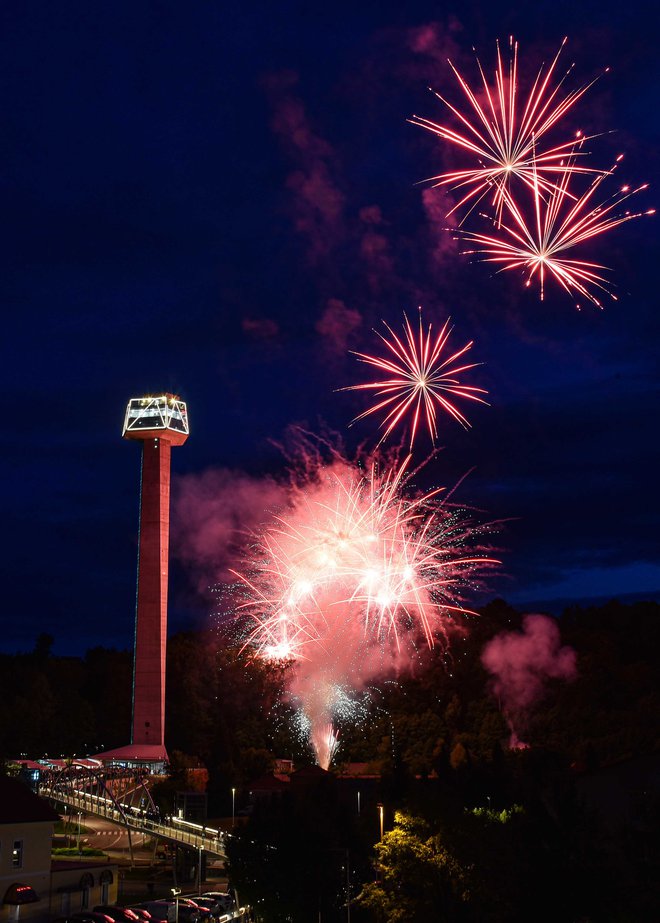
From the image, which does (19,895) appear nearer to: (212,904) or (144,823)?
(212,904)

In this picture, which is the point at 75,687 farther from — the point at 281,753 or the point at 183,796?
the point at 183,796

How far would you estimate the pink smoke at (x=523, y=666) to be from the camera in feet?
306

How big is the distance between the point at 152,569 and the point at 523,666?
35.3m

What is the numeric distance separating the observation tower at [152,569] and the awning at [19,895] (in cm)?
4598

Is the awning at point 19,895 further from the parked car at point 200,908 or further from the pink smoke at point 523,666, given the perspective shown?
the pink smoke at point 523,666

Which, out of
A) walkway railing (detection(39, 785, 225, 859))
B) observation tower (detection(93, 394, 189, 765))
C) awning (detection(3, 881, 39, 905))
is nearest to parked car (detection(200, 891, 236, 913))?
walkway railing (detection(39, 785, 225, 859))

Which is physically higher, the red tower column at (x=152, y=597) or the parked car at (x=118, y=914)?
the red tower column at (x=152, y=597)

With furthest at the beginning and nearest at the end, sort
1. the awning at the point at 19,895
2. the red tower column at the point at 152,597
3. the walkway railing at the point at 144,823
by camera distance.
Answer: the red tower column at the point at 152,597 → the walkway railing at the point at 144,823 → the awning at the point at 19,895

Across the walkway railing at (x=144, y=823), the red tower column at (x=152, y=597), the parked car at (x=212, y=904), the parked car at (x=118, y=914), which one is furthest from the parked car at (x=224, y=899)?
the red tower column at (x=152, y=597)

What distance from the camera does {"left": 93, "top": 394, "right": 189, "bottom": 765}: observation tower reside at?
9031 centimetres

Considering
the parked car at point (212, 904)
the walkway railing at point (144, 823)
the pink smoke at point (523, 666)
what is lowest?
the parked car at point (212, 904)

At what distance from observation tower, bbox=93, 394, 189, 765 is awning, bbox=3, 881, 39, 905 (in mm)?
45984

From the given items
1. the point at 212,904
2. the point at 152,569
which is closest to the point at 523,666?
the point at 152,569

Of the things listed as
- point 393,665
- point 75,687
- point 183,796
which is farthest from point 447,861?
point 75,687
